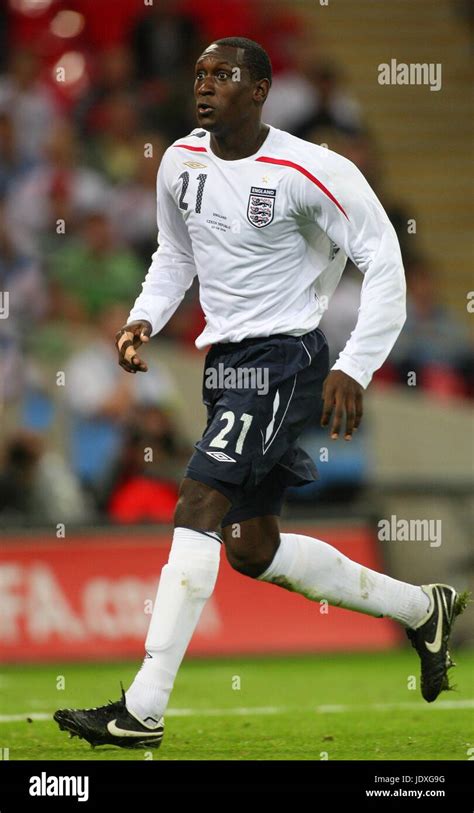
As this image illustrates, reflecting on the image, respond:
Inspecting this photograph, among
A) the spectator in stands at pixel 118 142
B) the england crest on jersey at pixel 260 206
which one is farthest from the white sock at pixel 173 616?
the spectator in stands at pixel 118 142

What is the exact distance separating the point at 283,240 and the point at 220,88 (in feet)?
2.03

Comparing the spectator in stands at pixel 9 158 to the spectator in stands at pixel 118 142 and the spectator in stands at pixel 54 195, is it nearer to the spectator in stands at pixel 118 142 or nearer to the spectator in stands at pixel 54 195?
the spectator in stands at pixel 54 195

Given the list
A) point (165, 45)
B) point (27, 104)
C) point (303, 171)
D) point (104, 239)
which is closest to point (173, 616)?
point (303, 171)

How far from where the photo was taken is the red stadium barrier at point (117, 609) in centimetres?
1062

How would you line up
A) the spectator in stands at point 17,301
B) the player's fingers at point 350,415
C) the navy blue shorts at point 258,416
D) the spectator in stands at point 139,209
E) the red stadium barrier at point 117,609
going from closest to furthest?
the player's fingers at point 350,415
the navy blue shorts at point 258,416
the red stadium barrier at point 117,609
the spectator in stands at point 17,301
the spectator in stands at point 139,209

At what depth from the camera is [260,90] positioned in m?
5.95

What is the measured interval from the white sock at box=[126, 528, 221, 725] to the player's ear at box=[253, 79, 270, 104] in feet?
5.49

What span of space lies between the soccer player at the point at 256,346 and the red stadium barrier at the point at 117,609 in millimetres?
4656

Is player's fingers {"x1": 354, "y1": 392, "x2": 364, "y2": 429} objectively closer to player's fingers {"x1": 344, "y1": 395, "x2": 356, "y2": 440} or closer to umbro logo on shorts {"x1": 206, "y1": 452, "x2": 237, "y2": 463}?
player's fingers {"x1": 344, "y1": 395, "x2": 356, "y2": 440}

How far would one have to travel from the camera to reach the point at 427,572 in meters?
12.4

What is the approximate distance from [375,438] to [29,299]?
10.3 feet

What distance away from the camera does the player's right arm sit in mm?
6184

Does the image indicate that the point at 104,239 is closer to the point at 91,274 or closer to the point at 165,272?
the point at 91,274

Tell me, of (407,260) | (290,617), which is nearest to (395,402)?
(407,260)
